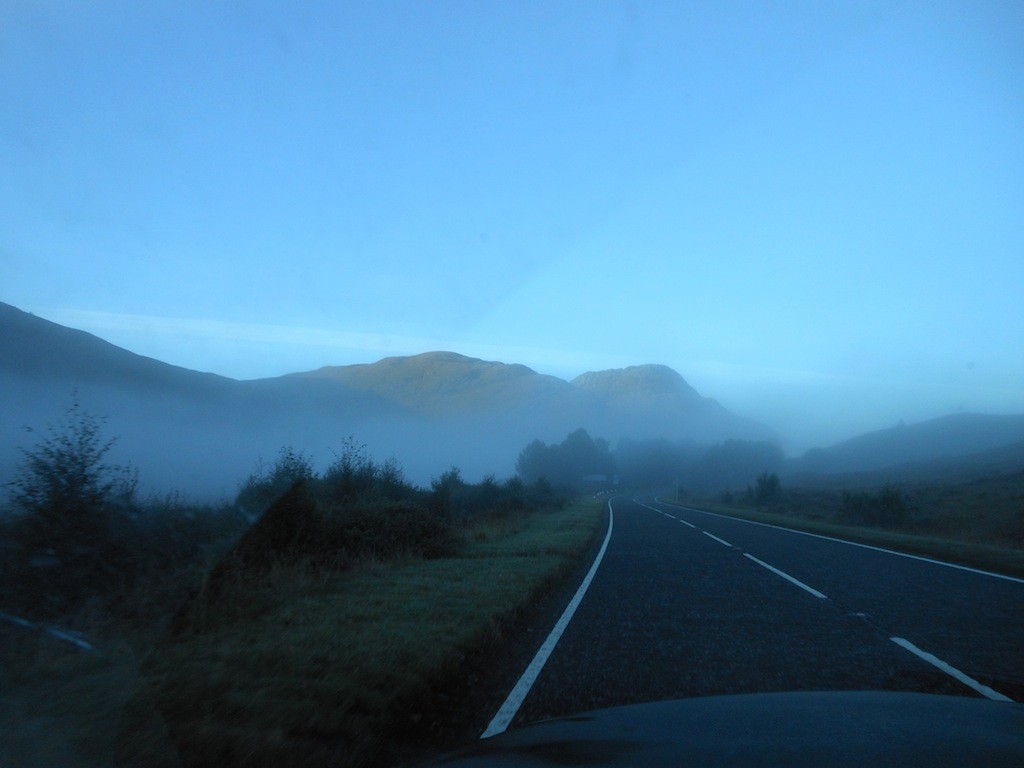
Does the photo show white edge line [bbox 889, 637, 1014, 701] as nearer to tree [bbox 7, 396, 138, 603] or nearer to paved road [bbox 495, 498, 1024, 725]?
paved road [bbox 495, 498, 1024, 725]

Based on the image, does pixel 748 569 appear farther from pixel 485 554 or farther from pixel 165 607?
pixel 165 607

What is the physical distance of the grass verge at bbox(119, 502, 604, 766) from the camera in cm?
455

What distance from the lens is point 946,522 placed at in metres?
36.8

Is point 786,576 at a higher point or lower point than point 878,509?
lower

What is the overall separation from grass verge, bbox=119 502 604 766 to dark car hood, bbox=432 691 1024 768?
1545mm

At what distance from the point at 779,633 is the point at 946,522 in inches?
1316

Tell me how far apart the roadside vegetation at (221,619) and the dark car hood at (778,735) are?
1.55m

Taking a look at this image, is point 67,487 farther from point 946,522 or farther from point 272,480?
point 946,522

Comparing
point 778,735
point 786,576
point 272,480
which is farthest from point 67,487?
point 786,576

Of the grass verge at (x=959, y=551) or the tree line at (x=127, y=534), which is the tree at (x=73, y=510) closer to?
the tree line at (x=127, y=534)

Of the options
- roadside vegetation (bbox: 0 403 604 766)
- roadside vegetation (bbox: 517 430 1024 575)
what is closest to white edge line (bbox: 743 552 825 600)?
roadside vegetation (bbox: 0 403 604 766)

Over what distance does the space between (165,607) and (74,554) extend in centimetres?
133

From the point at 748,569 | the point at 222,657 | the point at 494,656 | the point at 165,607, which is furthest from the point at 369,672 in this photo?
the point at 748,569

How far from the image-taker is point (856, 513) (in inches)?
1626
